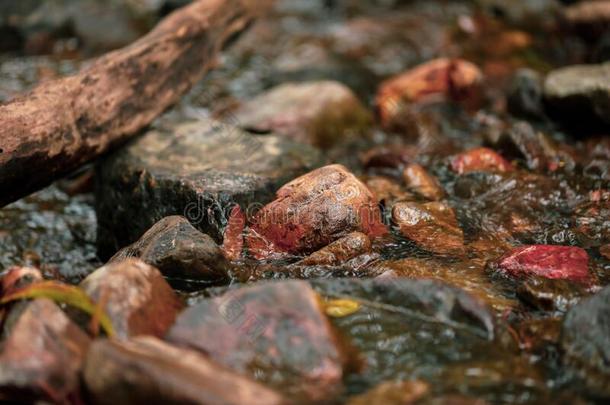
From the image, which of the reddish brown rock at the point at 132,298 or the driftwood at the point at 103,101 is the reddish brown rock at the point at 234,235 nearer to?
the reddish brown rock at the point at 132,298

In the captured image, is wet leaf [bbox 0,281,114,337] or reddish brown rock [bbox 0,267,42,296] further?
reddish brown rock [bbox 0,267,42,296]

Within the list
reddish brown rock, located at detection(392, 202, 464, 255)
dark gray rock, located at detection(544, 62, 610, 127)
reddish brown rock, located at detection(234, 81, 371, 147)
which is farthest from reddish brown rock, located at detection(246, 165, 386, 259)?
dark gray rock, located at detection(544, 62, 610, 127)

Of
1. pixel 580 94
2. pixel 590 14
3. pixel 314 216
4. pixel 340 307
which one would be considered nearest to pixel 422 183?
pixel 314 216

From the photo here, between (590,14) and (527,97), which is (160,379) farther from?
(590,14)

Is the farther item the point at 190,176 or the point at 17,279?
the point at 190,176

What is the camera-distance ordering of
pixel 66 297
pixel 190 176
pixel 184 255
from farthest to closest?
pixel 190 176 < pixel 184 255 < pixel 66 297

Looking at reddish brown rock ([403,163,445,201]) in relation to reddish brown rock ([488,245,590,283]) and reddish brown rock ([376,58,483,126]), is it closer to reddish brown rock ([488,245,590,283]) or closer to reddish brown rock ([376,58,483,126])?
reddish brown rock ([488,245,590,283])

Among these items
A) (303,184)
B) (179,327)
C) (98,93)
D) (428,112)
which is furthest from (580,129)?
(179,327)
